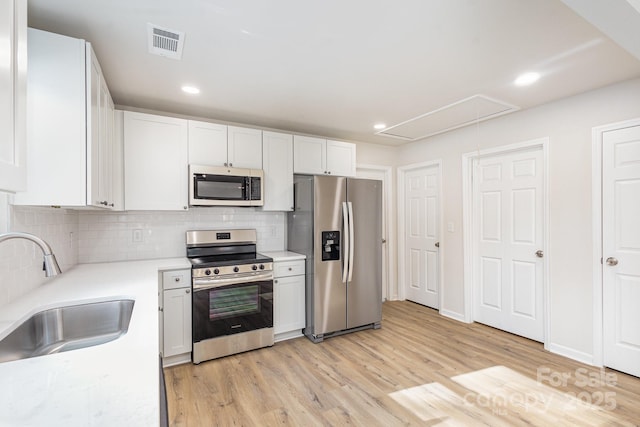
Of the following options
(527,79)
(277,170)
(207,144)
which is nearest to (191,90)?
(207,144)

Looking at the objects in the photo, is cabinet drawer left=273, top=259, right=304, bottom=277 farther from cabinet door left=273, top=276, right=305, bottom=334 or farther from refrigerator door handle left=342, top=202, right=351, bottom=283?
refrigerator door handle left=342, top=202, right=351, bottom=283

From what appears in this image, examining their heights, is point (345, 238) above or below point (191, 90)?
below

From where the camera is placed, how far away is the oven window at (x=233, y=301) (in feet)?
9.07

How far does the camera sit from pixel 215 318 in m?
2.77

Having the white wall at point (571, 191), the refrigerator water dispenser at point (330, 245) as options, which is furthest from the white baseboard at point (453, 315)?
the refrigerator water dispenser at point (330, 245)

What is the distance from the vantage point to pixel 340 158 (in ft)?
12.5

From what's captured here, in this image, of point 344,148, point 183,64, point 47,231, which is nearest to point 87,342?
point 47,231

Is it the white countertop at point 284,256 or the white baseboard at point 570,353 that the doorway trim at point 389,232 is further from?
the white baseboard at point 570,353

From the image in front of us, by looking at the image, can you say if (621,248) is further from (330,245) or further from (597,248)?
(330,245)

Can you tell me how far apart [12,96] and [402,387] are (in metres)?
2.68

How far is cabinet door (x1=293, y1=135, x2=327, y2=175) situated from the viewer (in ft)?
11.5

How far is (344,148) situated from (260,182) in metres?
1.24

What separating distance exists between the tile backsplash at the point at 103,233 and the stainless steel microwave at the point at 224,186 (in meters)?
0.38

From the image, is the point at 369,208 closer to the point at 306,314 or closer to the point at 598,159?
the point at 306,314
